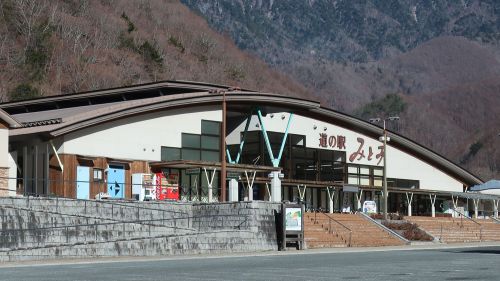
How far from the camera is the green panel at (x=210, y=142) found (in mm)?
56406

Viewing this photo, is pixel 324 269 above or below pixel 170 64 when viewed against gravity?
below

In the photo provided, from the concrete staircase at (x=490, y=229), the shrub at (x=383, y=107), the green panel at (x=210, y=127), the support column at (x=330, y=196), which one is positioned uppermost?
the shrub at (x=383, y=107)

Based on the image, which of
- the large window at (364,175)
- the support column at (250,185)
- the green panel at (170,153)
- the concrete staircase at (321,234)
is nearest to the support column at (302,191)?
the large window at (364,175)

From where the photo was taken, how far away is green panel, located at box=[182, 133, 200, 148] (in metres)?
55.7

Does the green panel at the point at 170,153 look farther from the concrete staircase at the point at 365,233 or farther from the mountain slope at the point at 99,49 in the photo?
the mountain slope at the point at 99,49

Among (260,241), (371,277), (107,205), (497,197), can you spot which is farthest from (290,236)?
(497,197)

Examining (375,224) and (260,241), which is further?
(375,224)

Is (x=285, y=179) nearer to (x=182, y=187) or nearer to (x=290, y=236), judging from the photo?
(x=182, y=187)

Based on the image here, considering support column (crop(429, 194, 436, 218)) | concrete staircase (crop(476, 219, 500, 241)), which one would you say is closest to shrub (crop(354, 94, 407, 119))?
support column (crop(429, 194, 436, 218))

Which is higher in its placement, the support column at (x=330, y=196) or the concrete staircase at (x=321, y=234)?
the support column at (x=330, y=196)

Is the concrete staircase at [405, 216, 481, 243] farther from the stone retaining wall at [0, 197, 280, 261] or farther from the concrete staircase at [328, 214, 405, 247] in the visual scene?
the stone retaining wall at [0, 197, 280, 261]

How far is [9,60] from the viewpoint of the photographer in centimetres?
10631

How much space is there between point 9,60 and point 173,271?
86421 millimetres

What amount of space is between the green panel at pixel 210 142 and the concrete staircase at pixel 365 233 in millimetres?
9131
